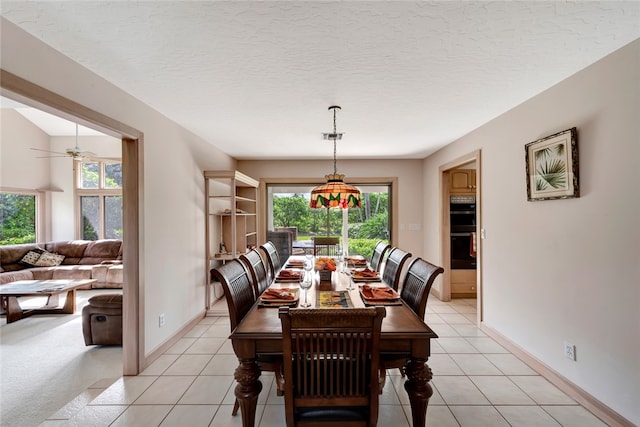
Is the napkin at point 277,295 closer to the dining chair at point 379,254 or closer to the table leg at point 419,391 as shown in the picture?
the table leg at point 419,391

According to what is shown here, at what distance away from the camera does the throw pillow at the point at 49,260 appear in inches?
206

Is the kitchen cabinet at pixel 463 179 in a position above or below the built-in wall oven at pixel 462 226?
above

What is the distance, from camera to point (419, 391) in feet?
4.94

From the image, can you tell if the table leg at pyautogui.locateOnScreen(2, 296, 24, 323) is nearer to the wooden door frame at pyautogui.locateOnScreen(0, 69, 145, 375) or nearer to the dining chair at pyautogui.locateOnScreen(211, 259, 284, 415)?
the wooden door frame at pyautogui.locateOnScreen(0, 69, 145, 375)

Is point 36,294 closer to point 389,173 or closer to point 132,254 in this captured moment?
point 132,254

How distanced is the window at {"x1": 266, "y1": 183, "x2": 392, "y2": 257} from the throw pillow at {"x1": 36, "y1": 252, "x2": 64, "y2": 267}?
3.92 meters

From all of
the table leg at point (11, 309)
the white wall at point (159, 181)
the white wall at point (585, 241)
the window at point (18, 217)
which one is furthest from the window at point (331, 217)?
the window at point (18, 217)

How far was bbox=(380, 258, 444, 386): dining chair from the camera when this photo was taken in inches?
72.1

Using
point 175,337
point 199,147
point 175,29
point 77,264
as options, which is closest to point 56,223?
point 77,264

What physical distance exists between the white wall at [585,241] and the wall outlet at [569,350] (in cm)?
4

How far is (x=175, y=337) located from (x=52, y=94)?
2449 millimetres

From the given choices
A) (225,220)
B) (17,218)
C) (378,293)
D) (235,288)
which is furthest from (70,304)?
(378,293)

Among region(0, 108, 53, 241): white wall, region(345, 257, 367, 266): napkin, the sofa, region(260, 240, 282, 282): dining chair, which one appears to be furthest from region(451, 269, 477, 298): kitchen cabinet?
region(0, 108, 53, 241): white wall

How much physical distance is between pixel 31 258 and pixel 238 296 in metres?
5.65
